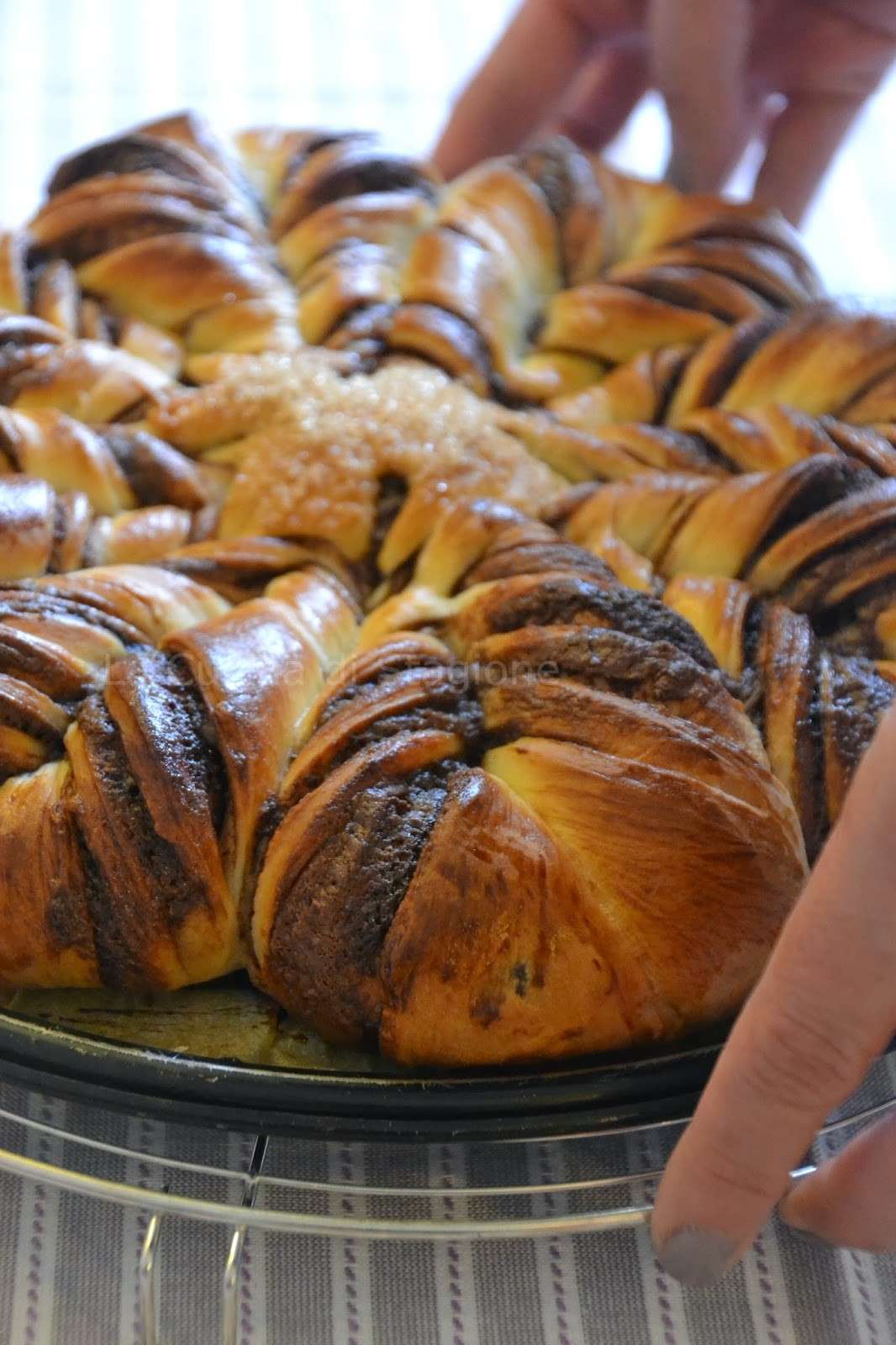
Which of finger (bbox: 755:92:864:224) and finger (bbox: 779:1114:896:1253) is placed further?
finger (bbox: 755:92:864:224)

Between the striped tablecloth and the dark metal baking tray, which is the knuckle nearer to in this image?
the dark metal baking tray

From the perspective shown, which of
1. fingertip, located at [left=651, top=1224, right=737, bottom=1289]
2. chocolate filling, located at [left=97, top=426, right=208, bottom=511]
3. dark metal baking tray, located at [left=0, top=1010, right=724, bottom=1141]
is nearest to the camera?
fingertip, located at [left=651, top=1224, right=737, bottom=1289]

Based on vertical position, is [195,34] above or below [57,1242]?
above

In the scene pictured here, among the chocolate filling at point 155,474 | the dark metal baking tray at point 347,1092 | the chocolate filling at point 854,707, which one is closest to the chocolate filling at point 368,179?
the chocolate filling at point 155,474

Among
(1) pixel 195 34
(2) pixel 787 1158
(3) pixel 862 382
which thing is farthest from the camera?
(1) pixel 195 34

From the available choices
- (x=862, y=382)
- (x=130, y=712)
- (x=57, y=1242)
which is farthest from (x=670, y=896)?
(x=862, y=382)

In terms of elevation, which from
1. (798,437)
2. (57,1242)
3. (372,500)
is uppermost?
(798,437)

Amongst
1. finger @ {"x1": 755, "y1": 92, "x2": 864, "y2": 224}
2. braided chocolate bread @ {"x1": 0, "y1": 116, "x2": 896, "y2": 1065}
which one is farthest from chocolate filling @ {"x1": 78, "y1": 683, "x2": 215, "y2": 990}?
finger @ {"x1": 755, "y1": 92, "x2": 864, "y2": 224}

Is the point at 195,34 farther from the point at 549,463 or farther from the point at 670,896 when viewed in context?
the point at 670,896
